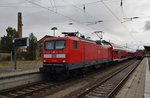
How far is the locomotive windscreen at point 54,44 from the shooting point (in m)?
16.6

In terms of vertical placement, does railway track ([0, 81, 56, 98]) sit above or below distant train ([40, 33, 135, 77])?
below

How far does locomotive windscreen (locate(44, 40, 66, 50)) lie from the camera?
16641mm

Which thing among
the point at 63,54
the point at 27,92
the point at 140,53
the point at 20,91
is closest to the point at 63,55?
the point at 63,54

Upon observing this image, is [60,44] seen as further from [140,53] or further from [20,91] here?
[140,53]

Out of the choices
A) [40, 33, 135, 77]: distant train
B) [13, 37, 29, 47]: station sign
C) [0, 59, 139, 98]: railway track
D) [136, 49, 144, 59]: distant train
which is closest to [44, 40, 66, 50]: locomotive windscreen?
[40, 33, 135, 77]: distant train

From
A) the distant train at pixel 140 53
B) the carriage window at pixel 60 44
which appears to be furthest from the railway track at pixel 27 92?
the distant train at pixel 140 53

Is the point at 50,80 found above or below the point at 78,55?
below

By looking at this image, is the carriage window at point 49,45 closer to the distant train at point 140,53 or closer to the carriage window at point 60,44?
the carriage window at point 60,44

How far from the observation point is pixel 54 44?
17.1 meters

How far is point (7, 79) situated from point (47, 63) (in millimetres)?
3791

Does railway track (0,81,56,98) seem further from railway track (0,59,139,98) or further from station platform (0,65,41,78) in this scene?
station platform (0,65,41,78)

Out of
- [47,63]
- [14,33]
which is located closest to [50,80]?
[47,63]

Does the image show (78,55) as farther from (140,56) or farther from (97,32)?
(140,56)

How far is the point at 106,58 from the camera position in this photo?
29047 mm
